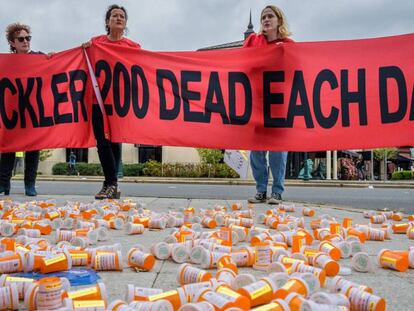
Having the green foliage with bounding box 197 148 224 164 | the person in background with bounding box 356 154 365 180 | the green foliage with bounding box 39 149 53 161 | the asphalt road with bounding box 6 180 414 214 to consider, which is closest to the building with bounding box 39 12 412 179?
the green foliage with bounding box 39 149 53 161

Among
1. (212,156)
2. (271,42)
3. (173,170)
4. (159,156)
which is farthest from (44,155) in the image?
(271,42)

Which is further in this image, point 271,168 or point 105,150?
point 271,168

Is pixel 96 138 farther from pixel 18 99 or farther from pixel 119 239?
pixel 119 239

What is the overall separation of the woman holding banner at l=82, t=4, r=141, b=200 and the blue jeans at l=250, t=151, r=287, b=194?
1.70 m

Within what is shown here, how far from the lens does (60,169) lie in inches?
1097

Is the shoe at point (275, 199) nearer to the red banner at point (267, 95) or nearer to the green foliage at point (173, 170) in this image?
the red banner at point (267, 95)

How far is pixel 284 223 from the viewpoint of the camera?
11.0ft

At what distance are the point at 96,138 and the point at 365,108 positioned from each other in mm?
2901

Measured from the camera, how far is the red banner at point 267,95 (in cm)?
462

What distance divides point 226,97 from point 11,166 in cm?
311

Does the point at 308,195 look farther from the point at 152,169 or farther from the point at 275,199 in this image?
the point at 152,169

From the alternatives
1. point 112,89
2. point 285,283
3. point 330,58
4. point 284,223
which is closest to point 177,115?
point 112,89

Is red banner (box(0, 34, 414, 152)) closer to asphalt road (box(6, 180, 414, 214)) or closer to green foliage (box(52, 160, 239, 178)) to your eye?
asphalt road (box(6, 180, 414, 214))

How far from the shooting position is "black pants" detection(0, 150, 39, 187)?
5953mm
